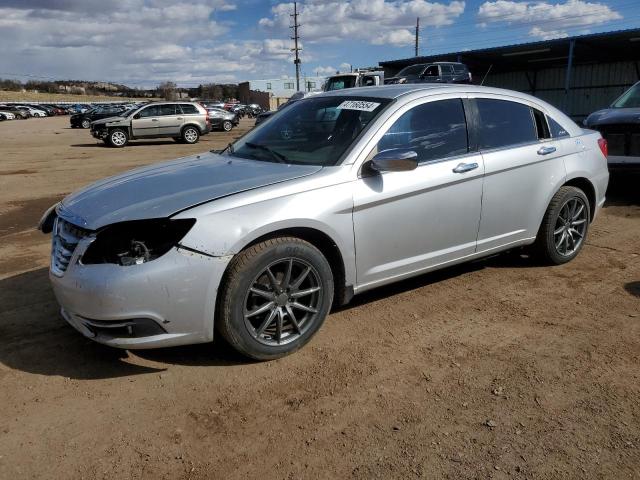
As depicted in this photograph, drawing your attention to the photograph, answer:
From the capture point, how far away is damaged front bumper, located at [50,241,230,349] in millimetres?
2947

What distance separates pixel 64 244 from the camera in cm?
333

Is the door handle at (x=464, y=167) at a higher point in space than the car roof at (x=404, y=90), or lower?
lower

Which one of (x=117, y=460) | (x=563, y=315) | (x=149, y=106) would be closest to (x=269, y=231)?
(x=117, y=460)

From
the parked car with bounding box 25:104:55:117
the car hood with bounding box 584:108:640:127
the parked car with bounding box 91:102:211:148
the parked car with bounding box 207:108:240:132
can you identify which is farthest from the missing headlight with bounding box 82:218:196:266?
the parked car with bounding box 25:104:55:117

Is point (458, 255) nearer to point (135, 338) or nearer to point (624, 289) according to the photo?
point (624, 289)

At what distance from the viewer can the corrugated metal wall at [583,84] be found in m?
24.2

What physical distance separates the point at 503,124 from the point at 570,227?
131cm

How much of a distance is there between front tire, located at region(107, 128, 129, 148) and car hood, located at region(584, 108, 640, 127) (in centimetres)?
1755

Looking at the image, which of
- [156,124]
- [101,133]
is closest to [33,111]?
[101,133]

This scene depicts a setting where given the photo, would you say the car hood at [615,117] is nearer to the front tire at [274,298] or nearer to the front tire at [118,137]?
the front tire at [274,298]

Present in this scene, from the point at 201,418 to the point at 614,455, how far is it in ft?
6.58

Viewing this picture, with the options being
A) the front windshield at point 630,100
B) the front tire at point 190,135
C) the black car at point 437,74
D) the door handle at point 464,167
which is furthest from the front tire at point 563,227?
the front tire at point 190,135

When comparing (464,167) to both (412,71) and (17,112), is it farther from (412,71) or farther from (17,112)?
(17,112)

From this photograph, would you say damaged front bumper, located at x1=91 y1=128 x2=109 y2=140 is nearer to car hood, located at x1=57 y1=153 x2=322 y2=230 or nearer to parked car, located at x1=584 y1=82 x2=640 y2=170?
parked car, located at x1=584 y1=82 x2=640 y2=170
